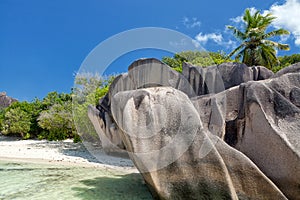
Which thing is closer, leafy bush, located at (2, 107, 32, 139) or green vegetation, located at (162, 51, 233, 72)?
green vegetation, located at (162, 51, 233, 72)

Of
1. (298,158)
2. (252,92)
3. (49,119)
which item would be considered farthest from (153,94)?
(49,119)

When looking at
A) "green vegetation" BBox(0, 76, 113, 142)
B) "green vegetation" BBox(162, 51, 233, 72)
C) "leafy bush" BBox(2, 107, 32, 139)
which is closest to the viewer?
"green vegetation" BBox(0, 76, 113, 142)

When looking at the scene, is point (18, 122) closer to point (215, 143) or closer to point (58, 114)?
point (58, 114)

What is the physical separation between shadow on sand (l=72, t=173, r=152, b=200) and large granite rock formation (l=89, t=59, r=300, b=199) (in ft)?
2.73

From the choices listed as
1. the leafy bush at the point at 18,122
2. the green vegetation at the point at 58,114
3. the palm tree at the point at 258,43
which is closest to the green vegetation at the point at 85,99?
the green vegetation at the point at 58,114

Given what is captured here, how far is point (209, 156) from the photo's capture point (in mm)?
4160

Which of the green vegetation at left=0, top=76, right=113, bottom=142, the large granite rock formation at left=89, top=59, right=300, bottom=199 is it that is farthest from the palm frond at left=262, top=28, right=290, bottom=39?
the large granite rock formation at left=89, top=59, right=300, bottom=199

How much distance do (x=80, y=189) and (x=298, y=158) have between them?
15.2ft

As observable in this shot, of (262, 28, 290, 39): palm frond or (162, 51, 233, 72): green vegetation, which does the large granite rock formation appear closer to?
(162, 51, 233, 72): green vegetation

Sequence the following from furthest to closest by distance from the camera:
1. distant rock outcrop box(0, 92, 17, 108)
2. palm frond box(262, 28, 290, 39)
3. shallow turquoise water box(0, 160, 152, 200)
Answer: distant rock outcrop box(0, 92, 17, 108)
palm frond box(262, 28, 290, 39)
shallow turquoise water box(0, 160, 152, 200)

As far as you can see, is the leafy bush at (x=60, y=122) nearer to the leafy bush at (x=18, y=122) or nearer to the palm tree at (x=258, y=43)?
the leafy bush at (x=18, y=122)

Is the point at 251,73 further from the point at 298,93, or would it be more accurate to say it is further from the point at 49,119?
the point at 49,119

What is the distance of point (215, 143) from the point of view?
177 inches

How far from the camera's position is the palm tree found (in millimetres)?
22953
